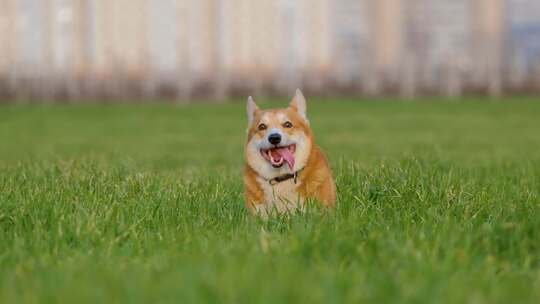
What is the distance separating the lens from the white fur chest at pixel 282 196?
4.07 meters

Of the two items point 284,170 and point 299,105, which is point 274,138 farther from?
point 299,105

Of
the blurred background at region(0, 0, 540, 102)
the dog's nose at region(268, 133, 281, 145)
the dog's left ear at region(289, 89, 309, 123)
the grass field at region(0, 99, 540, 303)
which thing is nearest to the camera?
the grass field at region(0, 99, 540, 303)

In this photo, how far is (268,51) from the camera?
111 feet

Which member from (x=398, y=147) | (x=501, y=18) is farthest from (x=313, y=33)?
(x=398, y=147)

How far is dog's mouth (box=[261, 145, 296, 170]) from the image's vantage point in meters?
3.99

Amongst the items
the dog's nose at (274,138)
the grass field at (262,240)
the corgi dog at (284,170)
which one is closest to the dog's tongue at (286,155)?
the corgi dog at (284,170)

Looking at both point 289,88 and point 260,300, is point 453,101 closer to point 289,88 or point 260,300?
point 289,88

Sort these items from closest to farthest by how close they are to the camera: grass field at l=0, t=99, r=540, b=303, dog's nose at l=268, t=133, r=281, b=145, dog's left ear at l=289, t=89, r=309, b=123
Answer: grass field at l=0, t=99, r=540, b=303 → dog's nose at l=268, t=133, r=281, b=145 → dog's left ear at l=289, t=89, r=309, b=123

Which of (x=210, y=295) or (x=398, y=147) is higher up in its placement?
(x=210, y=295)

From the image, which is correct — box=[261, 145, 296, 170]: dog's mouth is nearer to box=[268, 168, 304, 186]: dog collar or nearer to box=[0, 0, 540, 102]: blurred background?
box=[268, 168, 304, 186]: dog collar

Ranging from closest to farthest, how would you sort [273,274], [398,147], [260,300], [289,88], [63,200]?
[260,300] < [273,274] < [63,200] < [398,147] < [289,88]

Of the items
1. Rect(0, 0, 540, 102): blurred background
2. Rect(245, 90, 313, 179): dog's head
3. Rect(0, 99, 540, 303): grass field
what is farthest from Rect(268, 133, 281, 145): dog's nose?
Rect(0, 0, 540, 102): blurred background

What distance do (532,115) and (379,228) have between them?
1987cm

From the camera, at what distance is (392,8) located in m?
35.3
